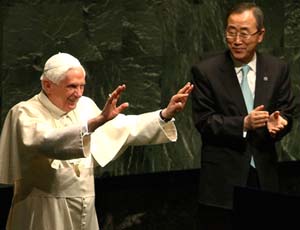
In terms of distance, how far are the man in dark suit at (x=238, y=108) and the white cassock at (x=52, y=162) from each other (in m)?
0.50

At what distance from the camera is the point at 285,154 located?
788cm

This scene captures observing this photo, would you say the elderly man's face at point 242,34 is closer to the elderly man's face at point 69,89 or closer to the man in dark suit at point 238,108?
the man in dark suit at point 238,108

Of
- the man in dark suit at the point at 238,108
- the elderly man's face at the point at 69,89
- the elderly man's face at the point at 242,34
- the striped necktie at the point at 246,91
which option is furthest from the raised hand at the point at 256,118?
the elderly man's face at the point at 69,89

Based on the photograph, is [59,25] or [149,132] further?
[59,25]

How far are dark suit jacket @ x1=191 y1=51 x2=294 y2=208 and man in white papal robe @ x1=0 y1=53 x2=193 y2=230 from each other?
480 mm

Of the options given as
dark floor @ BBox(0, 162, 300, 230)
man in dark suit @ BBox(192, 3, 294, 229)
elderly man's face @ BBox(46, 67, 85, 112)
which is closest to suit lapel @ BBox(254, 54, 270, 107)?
man in dark suit @ BBox(192, 3, 294, 229)

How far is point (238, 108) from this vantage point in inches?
206

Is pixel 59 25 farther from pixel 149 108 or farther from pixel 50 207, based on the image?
pixel 50 207

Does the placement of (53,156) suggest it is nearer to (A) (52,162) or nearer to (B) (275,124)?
(A) (52,162)

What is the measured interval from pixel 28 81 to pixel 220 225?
1826 millimetres

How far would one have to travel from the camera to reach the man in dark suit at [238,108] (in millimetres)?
5215

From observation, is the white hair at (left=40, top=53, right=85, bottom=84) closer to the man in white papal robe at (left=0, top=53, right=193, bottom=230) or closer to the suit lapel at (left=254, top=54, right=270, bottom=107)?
the man in white papal robe at (left=0, top=53, right=193, bottom=230)

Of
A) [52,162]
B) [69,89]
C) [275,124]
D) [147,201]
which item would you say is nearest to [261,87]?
[275,124]

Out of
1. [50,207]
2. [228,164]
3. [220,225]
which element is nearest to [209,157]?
[228,164]
